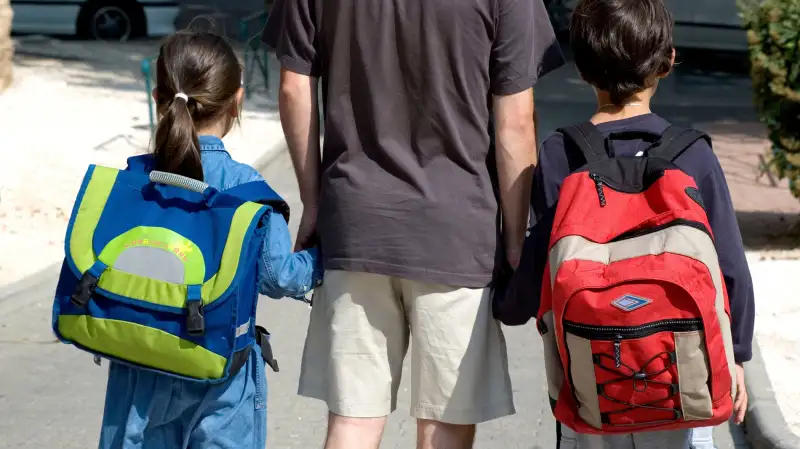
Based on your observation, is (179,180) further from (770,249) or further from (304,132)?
(770,249)

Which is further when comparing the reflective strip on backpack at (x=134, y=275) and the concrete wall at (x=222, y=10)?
the concrete wall at (x=222, y=10)

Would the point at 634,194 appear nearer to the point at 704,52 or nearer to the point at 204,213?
the point at 204,213

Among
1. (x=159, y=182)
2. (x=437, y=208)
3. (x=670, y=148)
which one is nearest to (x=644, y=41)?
(x=670, y=148)

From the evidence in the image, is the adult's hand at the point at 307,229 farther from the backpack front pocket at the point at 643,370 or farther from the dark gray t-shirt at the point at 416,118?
the backpack front pocket at the point at 643,370

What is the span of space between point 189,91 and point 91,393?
9.08ft

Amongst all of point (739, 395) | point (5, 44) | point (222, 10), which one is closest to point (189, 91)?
point (739, 395)

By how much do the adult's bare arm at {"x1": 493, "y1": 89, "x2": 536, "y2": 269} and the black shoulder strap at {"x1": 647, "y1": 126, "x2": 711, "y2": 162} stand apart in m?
0.38

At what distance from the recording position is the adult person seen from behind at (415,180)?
3.05 meters

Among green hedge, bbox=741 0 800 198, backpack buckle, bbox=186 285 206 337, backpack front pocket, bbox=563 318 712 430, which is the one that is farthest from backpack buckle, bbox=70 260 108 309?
green hedge, bbox=741 0 800 198

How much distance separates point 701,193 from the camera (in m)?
2.86

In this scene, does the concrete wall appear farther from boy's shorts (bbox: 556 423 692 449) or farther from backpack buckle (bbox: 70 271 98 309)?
boy's shorts (bbox: 556 423 692 449)

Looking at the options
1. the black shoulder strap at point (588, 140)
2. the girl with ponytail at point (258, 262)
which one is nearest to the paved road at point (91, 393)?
the girl with ponytail at point (258, 262)

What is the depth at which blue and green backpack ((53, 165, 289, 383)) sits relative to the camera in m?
2.97

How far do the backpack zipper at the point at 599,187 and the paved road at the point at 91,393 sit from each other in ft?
7.68
